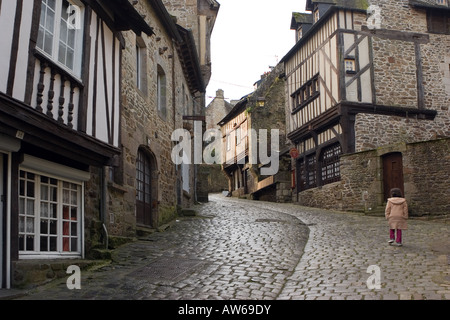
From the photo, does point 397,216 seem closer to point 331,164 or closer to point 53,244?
point 53,244

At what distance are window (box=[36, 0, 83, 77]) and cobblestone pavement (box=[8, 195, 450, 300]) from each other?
2.88m

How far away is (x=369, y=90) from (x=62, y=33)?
13.3 meters

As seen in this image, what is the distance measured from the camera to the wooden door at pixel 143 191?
1140 cm

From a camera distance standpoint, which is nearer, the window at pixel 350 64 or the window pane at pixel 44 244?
the window pane at pixel 44 244

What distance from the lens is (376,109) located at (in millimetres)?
17984

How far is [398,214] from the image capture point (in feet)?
30.8

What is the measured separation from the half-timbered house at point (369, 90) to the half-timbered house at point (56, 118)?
10.4 metres

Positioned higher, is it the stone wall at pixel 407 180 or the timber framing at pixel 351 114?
the timber framing at pixel 351 114

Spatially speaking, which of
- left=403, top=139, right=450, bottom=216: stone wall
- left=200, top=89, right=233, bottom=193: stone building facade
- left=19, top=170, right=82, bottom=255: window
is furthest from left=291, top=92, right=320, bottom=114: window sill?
left=200, top=89, right=233, bottom=193: stone building facade

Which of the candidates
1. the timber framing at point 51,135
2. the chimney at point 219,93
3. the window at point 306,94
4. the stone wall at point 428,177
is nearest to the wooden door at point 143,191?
the timber framing at point 51,135

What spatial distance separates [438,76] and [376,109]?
3.22 m

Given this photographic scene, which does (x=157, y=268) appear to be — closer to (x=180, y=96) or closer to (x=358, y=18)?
(x=180, y=96)

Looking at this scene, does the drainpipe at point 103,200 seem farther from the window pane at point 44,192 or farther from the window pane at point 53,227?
the window pane at point 44,192

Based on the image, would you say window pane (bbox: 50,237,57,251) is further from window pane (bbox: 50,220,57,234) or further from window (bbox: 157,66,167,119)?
window (bbox: 157,66,167,119)
